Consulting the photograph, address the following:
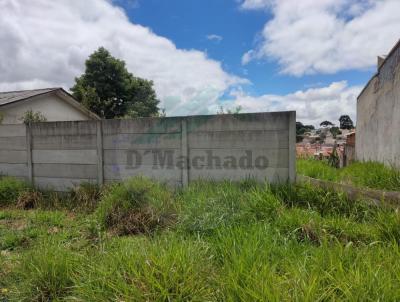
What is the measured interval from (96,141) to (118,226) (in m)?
2.11

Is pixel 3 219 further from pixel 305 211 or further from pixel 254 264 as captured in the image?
pixel 305 211

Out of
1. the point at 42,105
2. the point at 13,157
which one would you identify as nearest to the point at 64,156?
the point at 13,157

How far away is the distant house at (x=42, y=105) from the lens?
9.98 m

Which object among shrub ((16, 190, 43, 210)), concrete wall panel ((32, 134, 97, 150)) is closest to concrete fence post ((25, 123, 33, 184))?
concrete wall panel ((32, 134, 97, 150))

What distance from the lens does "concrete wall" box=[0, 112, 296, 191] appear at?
4098 mm

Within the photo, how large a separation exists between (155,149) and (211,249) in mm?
2584

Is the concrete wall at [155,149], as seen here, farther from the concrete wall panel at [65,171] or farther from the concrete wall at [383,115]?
the concrete wall at [383,115]

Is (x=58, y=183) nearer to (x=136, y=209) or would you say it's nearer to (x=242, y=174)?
(x=136, y=209)

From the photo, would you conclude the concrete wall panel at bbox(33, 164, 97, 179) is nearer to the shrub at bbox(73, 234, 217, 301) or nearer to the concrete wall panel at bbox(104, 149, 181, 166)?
the concrete wall panel at bbox(104, 149, 181, 166)

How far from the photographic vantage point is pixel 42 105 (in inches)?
458

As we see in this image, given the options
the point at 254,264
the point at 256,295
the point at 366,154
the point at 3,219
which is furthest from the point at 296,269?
the point at 366,154

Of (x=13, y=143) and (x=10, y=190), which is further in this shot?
(x=13, y=143)

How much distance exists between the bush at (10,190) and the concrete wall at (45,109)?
550cm

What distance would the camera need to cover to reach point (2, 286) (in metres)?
2.29
